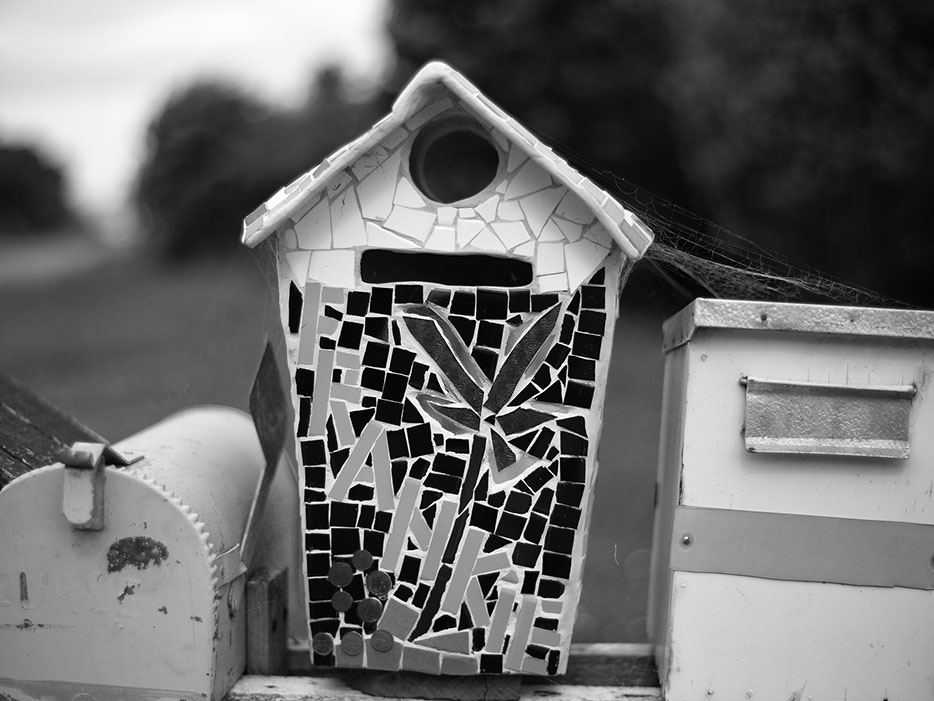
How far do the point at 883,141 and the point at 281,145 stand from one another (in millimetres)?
12452

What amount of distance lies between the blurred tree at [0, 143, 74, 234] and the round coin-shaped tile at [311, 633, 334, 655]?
2097 cm

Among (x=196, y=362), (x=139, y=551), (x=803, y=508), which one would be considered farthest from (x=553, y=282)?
(x=196, y=362)

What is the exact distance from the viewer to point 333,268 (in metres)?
2.78

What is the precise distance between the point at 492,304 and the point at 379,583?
35.1 inches

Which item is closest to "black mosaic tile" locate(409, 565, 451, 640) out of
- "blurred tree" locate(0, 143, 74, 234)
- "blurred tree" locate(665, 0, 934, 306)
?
"blurred tree" locate(665, 0, 934, 306)

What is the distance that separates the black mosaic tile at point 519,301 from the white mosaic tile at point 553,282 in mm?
48

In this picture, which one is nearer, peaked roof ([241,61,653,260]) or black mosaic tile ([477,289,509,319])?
peaked roof ([241,61,653,260])

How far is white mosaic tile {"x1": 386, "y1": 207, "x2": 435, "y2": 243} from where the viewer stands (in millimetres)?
2762

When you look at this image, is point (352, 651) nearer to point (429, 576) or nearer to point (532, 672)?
point (429, 576)

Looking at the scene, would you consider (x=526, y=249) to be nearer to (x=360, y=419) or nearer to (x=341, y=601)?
(x=360, y=419)

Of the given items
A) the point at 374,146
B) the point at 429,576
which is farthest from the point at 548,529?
the point at 374,146

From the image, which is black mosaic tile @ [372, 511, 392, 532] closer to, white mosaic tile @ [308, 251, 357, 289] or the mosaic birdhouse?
the mosaic birdhouse

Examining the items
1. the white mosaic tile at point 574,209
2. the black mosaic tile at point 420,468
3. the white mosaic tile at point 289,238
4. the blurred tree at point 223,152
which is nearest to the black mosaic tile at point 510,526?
the black mosaic tile at point 420,468

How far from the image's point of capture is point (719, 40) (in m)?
Answer: 9.01
